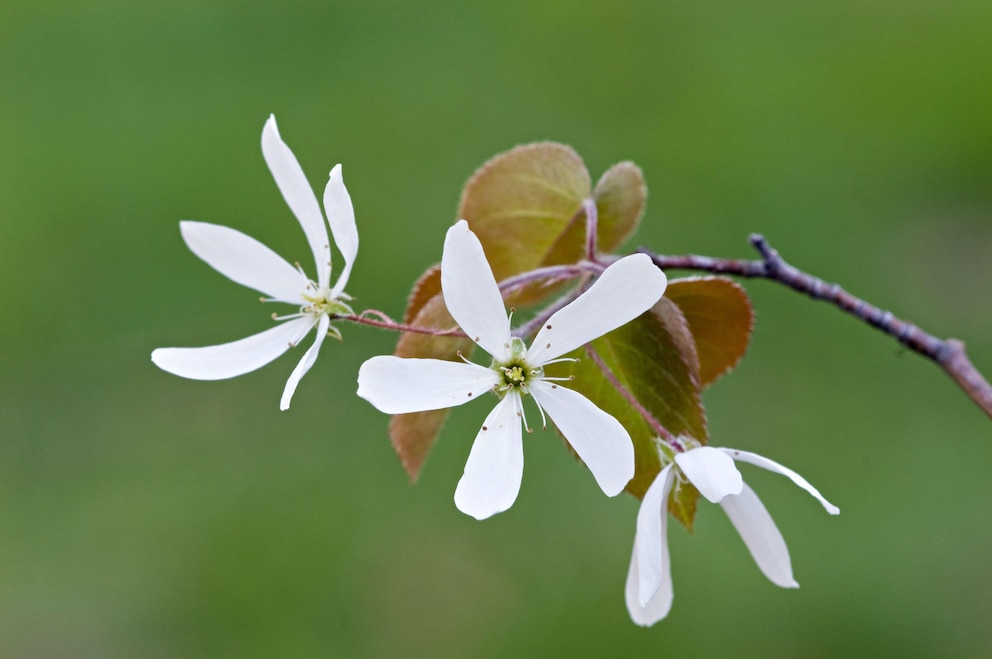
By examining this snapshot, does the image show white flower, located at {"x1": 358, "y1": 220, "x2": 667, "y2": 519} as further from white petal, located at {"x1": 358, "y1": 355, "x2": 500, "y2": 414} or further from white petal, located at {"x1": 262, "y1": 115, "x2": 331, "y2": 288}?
white petal, located at {"x1": 262, "y1": 115, "x2": 331, "y2": 288}

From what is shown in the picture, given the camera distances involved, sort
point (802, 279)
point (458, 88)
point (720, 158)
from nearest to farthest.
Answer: point (802, 279) < point (720, 158) < point (458, 88)

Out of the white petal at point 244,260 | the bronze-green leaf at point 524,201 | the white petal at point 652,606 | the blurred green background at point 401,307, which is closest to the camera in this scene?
the white petal at point 652,606

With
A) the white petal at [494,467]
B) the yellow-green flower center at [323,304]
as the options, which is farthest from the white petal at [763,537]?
the yellow-green flower center at [323,304]

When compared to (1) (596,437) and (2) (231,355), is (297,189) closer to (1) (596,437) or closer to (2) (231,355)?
(2) (231,355)

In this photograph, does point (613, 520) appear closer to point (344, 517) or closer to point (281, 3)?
point (344, 517)

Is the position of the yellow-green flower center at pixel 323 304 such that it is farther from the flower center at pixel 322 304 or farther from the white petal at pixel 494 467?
the white petal at pixel 494 467

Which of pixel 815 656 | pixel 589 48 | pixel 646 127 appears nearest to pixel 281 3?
pixel 589 48

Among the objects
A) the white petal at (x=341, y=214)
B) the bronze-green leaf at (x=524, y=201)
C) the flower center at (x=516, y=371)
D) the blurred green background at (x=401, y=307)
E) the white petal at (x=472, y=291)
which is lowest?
the flower center at (x=516, y=371)

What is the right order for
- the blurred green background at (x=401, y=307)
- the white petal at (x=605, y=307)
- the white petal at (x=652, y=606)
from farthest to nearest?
the blurred green background at (x=401, y=307) < the white petal at (x=652, y=606) < the white petal at (x=605, y=307)

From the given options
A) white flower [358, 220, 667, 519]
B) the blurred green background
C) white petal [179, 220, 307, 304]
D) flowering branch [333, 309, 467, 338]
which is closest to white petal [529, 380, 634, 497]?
white flower [358, 220, 667, 519]
